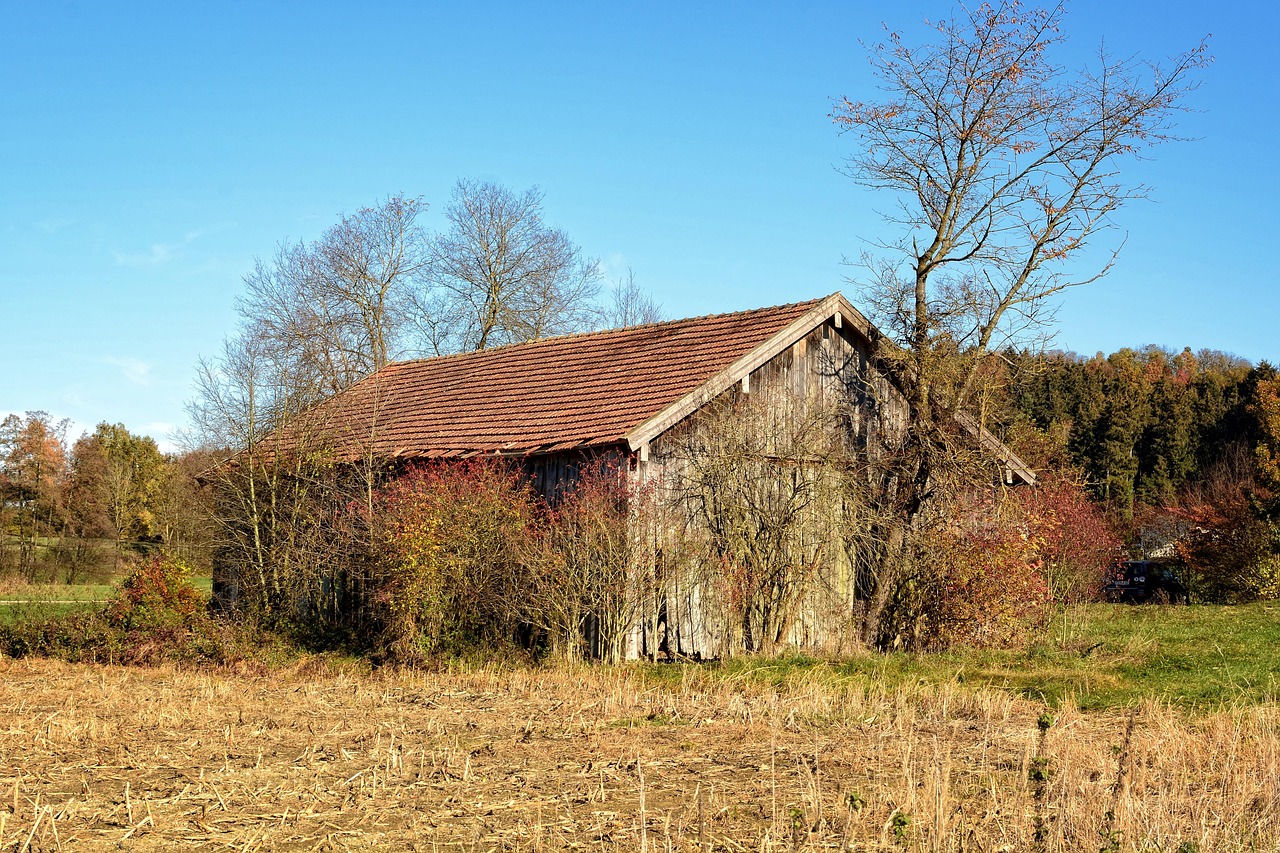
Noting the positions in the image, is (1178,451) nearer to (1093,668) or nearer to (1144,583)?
(1144,583)

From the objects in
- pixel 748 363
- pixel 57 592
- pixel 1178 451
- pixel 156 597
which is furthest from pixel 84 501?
pixel 1178 451

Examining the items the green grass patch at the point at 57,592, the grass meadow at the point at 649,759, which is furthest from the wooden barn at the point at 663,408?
the green grass patch at the point at 57,592

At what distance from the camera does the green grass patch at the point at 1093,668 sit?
12.5 metres

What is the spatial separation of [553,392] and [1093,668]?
9.37 meters

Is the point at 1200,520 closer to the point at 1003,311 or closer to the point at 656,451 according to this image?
the point at 1003,311

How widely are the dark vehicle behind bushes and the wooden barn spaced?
61.5 feet

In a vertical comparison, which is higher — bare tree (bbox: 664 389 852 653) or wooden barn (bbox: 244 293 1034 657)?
wooden barn (bbox: 244 293 1034 657)

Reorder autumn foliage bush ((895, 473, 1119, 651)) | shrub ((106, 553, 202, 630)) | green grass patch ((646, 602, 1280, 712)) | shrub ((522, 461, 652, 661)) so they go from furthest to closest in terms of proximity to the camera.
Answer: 1. autumn foliage bush ((895, 473, 1119, 651))
2. shrub ((106, 553, 202, 630))
3. shrub ((522, 461, 652, 661))
4. green grass patch ((646, 602, 1280, 712))

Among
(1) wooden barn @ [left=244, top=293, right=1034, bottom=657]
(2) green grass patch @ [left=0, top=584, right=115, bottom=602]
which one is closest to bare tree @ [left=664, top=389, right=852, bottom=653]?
(1) wooden barn @ [left=244, top=293, right=1034, bottom=657]

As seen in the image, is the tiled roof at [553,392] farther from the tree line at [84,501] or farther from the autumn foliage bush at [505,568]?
the tree line at [84,501]

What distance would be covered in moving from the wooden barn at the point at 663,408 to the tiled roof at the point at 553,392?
4 cm

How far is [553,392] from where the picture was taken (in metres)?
19.3

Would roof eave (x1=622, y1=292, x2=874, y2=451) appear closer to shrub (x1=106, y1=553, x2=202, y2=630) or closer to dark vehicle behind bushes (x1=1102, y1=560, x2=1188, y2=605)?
shrub (x1=106, y1=553, x2=202, y2=630)

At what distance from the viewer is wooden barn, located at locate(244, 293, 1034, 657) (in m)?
16.2
